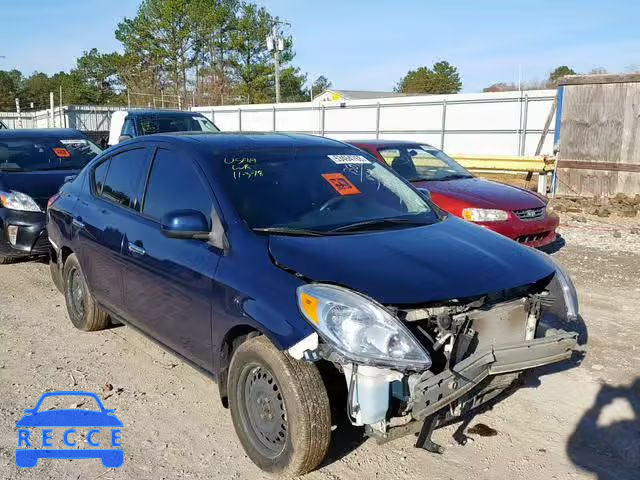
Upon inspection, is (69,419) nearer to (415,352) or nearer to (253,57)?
(415,352)

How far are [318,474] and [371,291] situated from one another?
42.8 inches

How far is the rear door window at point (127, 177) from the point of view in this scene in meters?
4.37

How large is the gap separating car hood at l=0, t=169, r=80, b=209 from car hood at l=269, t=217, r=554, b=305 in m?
5.17

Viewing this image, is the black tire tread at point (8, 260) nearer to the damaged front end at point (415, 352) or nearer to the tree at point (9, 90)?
the damaged front end at point (415, 352)

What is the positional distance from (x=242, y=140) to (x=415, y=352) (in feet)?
6.96

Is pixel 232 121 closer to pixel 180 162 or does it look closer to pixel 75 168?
pixel 75 168

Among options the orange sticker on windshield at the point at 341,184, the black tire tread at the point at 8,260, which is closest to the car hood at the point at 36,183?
the black tire tread at the point at 8,260

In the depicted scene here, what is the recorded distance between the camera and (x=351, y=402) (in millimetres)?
2781

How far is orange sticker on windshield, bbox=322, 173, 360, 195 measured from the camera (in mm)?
3982

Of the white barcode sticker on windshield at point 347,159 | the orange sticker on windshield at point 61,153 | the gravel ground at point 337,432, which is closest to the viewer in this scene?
the gravel ground at point 337,432

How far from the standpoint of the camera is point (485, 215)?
23.5ft

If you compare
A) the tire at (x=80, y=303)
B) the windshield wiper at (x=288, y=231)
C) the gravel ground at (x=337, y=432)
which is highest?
the windshield wiper at (x=288, y=231)

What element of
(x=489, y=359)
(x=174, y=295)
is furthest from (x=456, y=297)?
(x=174, y=295)

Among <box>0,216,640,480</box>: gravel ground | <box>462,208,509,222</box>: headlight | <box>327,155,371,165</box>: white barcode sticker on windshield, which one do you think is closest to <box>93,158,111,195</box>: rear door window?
<box>0,216,640,480</box>: gravel ground
